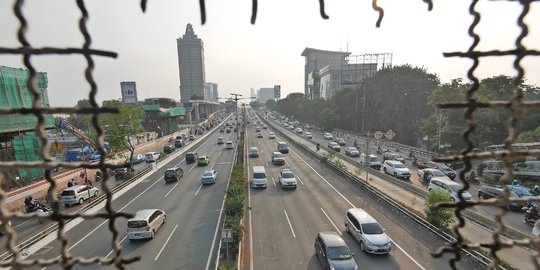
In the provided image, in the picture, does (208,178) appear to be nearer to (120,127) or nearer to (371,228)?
(120,127)

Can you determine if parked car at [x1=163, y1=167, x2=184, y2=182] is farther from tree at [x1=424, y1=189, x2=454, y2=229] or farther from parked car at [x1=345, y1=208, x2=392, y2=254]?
tree at [x1=424, y1=189, x2=454, y2=229]

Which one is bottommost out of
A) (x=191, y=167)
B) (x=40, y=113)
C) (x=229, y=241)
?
(x=191, y=167)

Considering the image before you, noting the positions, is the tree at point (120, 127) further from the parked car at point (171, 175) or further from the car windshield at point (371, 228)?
the car windshield at point (371, 228)

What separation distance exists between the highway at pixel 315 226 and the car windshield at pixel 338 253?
1.25 meters

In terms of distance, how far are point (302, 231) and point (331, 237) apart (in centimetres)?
371

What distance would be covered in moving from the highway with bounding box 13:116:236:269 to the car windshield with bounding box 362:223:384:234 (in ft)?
25.8

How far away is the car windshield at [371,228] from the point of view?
49.4 ft

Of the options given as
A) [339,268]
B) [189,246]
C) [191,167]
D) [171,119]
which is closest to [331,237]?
[339,268]

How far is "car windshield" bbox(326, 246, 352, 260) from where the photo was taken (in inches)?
504

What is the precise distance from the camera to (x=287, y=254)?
575 inches

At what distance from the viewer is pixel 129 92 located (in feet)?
245

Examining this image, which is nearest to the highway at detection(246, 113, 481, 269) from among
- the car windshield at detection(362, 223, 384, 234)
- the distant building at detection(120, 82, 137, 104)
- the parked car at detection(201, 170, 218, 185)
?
the car windshield at detection(362, 223, 384, 234)

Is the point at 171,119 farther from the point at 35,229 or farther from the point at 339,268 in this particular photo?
the point at 339,268

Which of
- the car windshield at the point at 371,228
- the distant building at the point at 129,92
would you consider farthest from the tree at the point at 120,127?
the distant building at the point at 129,92
